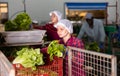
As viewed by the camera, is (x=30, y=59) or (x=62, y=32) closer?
(x=30, y=59)

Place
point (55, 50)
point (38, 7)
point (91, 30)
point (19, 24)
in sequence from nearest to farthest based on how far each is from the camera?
point (55, 50)
point (19, 24)
point (91, 30)
point (38, 7)

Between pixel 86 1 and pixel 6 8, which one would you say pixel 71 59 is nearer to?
pixel 6 8

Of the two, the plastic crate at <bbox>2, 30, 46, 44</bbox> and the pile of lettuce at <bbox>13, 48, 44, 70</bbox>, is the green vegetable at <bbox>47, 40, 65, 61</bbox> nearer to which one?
the pile of lettuce at <bbox>13, 48, 44, 70</bbox>

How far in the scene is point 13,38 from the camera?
244 cm

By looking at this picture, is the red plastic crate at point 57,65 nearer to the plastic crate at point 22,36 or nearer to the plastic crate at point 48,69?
the plastic crate at point 48,69

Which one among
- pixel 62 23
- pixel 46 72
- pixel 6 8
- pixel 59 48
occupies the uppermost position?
pixel 6 8

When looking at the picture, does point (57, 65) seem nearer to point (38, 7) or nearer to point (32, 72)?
point (32, 72)

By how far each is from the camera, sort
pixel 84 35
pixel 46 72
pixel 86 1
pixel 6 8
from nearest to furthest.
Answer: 1. pixel 46 72
2. pixel 84 35
3. pixel 6 8
4. pixel 86 1

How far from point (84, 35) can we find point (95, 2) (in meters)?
4.99

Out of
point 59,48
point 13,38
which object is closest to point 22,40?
point 13,38

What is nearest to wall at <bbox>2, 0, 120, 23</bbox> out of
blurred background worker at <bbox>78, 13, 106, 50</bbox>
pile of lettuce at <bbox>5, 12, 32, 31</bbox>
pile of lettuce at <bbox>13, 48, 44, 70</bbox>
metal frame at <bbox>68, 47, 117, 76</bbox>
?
blurred background worker at <bbox>78, 13, 106, 50</bbox>

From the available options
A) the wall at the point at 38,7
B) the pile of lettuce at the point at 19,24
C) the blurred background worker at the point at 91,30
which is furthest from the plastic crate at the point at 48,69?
the wall at the point at 38,7

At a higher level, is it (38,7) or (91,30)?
(38,7)

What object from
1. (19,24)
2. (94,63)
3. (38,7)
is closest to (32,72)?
(94,63)
